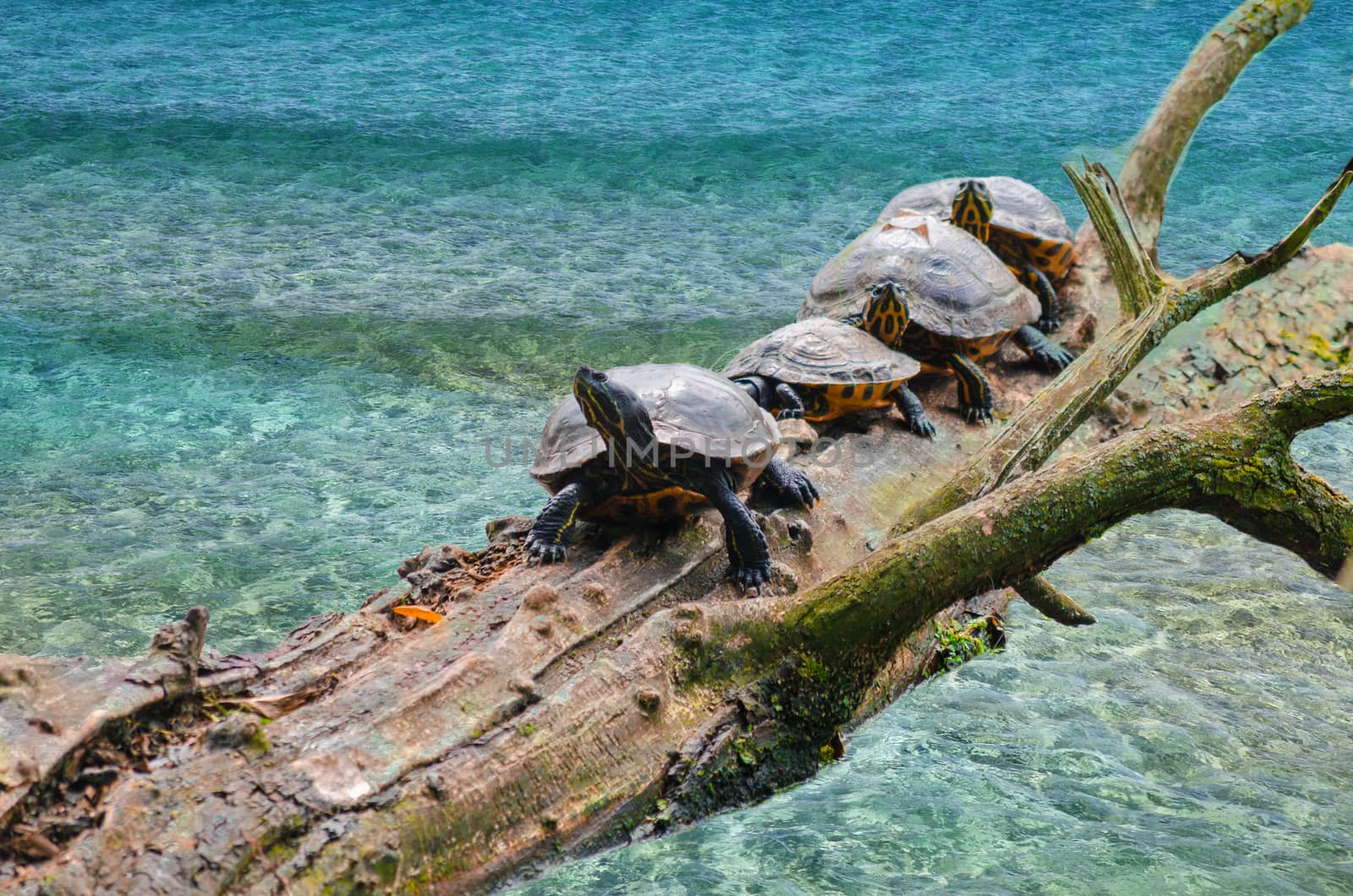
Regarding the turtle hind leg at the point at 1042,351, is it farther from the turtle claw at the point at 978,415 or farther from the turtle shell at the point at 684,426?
the turtle shell at the point at 684,426

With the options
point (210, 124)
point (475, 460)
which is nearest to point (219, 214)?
point (210, 124)

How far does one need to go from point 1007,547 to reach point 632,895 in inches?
44.0

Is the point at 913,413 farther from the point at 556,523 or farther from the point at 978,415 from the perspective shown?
the point at 556,523

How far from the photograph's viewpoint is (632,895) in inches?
102

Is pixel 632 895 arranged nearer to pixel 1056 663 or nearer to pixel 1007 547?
pixel 1007 547

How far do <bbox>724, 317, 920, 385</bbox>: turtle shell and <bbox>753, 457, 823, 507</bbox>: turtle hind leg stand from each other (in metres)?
0.56

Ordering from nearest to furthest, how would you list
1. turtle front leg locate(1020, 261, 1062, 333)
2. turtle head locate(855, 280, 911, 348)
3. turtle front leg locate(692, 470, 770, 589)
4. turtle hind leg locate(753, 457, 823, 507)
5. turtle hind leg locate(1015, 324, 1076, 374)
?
turtle front leg locate(692, 470, 770, 589) → turtle hind leg locate(753, 457, 823, 507) → turtle head locate(855, 280, 911, 348) → turtle hind leg locate(1015, 324, 1076, 374) → turtle front leg locate(1020, 261, 1062, 333)

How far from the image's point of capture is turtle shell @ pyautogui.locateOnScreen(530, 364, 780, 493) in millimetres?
3107

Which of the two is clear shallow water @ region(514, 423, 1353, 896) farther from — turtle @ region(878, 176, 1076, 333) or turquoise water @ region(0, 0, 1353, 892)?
turtle @ region(878, 176, 1076, 333)

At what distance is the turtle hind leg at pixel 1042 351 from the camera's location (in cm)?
498

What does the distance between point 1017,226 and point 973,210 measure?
31 cm

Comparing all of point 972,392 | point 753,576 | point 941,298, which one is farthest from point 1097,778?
point 941,298

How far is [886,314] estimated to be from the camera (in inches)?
171

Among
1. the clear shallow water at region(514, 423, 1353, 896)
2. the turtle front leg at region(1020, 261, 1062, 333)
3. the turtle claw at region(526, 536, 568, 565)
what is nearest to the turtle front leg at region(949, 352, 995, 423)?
the clear shallow water at region(514, 423, 1353, 896)
